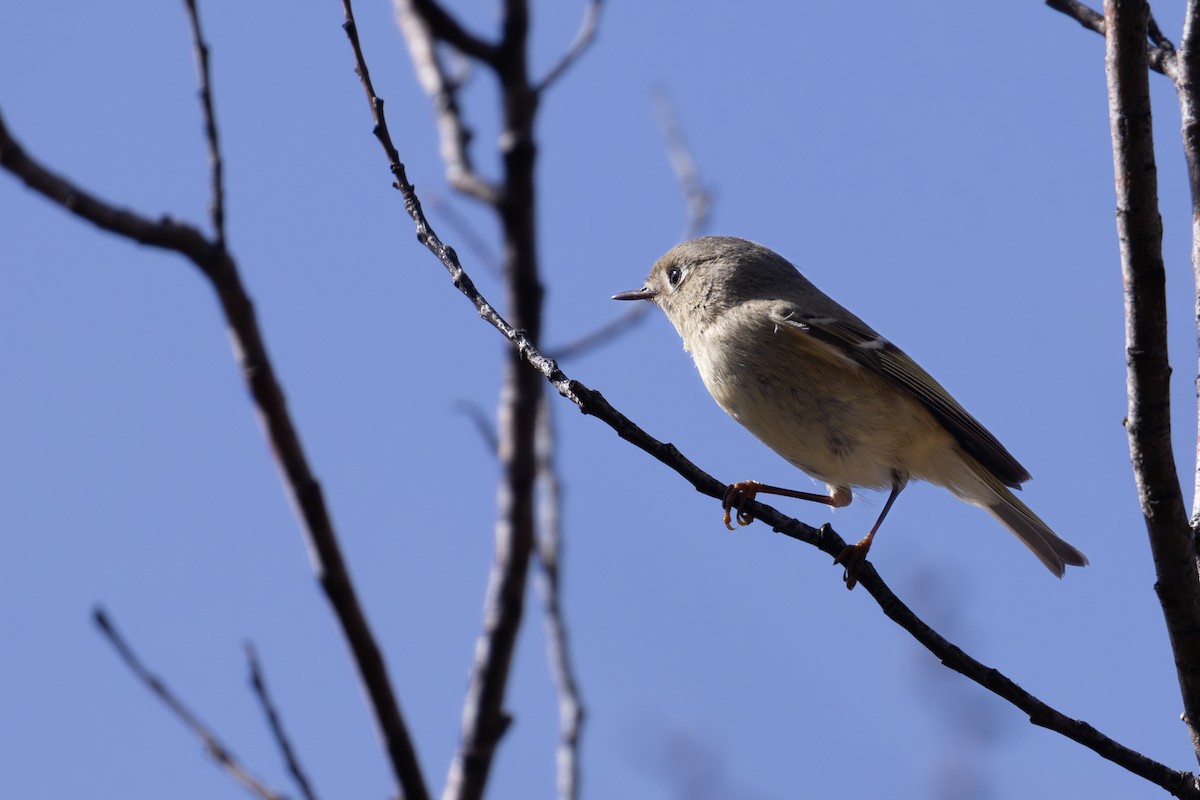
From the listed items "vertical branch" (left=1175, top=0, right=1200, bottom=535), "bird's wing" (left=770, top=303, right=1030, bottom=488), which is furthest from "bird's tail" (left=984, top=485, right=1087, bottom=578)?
"vertical branch" (left=1175, top=0, right=1200, bottom=535)

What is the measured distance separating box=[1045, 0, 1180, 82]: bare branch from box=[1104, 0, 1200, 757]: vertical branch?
0.79m

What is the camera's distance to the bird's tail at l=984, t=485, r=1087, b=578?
11.4ft

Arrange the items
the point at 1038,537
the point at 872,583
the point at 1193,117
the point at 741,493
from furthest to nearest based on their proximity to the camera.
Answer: the point at 1038,537, the point at 741,493, the point at 1193,117, the point at 872,583

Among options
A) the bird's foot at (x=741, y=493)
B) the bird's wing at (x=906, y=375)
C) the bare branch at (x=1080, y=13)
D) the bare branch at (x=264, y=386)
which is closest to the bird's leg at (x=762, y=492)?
the bird's foot at (x=741, y=493)

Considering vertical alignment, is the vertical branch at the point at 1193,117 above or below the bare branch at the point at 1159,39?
below

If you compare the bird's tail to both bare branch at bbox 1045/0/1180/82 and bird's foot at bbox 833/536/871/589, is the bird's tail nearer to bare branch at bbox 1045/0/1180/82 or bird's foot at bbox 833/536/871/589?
bird's foot at bbox 833/536/871/589

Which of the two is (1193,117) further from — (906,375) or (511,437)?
(511,437)

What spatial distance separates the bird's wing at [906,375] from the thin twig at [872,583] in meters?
1.36

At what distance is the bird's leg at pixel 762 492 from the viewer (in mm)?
2564

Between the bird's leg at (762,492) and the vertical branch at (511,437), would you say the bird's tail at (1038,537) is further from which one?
the vertical branch at (511,437)

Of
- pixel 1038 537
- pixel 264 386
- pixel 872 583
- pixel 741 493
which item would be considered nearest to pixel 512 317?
pixel 741 493

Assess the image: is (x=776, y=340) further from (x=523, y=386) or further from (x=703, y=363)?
(x=523, y=386)

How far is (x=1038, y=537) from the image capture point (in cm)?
353

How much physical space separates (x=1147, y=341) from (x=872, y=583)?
0.54 m
